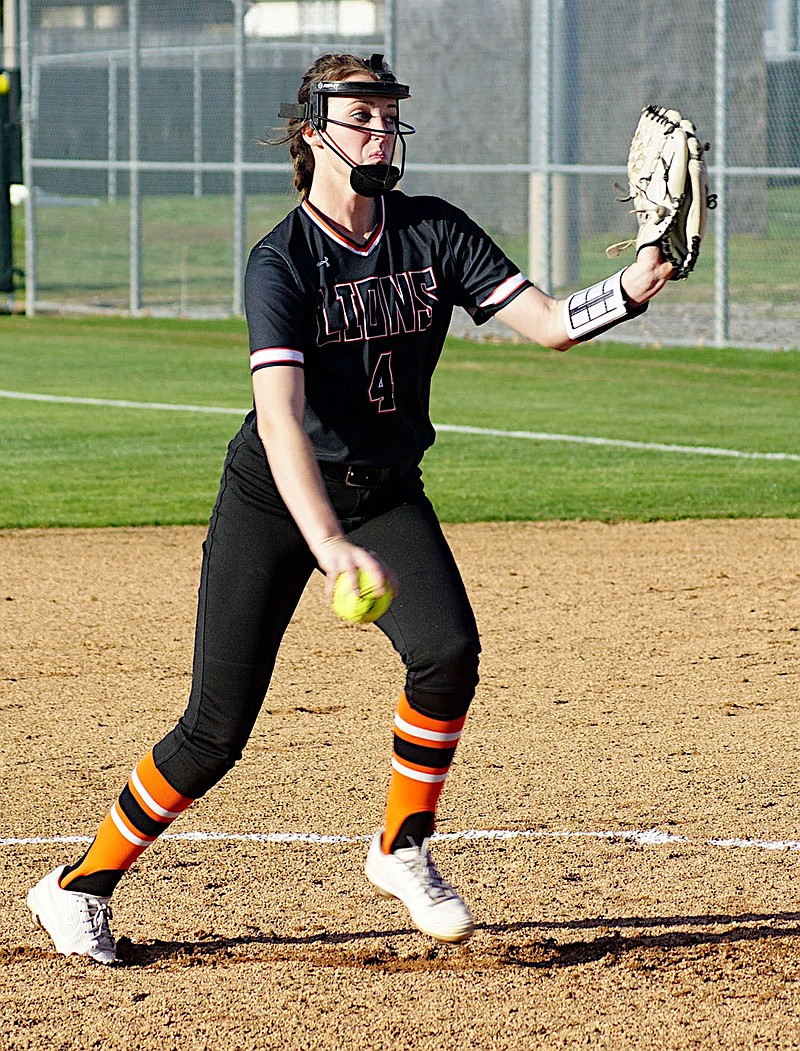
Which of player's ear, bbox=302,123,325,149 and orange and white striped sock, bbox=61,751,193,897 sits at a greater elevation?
player's ear, bbox=302,123,325,149

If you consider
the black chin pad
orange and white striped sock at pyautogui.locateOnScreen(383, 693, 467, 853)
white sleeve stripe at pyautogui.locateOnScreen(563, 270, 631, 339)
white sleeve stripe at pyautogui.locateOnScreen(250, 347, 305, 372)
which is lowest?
orange and white striped sock at pyautogui.locateOnScreen(383, 693, 467, 853)

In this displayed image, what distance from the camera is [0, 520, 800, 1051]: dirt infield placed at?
3717 mm

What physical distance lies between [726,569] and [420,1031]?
545 centimetres

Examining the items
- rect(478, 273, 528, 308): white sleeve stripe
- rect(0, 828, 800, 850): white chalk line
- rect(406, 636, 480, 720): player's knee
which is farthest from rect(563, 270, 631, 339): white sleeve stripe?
rect(0, 828, 800, 850): white chalk line

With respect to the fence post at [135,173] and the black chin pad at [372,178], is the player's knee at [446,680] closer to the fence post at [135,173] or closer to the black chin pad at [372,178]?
the black chin pad at [372,178]

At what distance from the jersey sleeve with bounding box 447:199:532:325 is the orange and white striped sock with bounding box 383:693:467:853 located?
102cm

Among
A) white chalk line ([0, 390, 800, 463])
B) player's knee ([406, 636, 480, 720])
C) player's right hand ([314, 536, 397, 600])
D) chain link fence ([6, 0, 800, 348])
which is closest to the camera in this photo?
player's right hand ([314, 536, 397, 600])

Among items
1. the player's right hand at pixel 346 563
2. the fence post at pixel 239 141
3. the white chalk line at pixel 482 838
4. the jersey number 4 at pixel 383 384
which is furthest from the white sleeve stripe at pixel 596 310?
the fence post at pixel 239 141

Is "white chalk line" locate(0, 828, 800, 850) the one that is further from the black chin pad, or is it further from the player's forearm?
the black chin pad

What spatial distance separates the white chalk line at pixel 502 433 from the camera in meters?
12.1

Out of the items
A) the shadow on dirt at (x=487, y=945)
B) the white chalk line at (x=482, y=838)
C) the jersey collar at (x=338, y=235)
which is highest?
the jersey collar at (x=338, y=235)

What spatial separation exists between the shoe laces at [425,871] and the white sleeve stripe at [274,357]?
122cm

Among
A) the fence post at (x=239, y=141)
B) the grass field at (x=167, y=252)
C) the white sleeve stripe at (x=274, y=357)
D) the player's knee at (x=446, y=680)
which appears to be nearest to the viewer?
the white sleeve stripe at (x=274, y=357)

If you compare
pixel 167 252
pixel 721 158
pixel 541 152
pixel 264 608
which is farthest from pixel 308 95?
pixel 167 252
